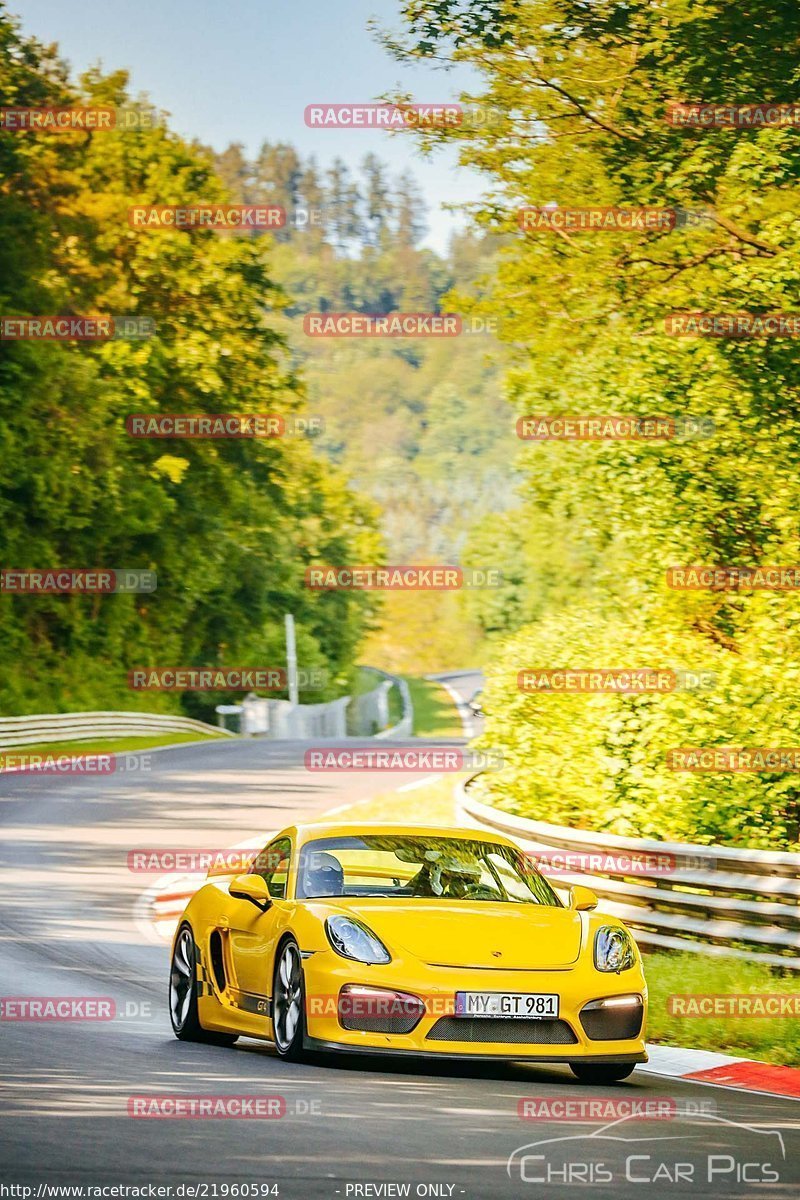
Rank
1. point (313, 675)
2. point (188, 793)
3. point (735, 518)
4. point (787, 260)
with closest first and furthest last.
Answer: point (787, 260)
point (735, 518)
point (188, 793)
point (313, 675)

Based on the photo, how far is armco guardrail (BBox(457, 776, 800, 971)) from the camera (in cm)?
1138

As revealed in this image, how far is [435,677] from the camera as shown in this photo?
5428 inches

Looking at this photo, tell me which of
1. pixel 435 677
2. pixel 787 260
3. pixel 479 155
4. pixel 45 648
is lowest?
pixel 435 677

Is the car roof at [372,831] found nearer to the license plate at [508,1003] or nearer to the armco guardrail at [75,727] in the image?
the license plate at [508,1003]

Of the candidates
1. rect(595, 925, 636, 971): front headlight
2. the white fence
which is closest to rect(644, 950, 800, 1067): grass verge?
rect(595, 925, 636, 971): front headlight

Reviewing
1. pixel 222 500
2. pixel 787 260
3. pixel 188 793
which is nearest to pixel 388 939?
Answer: pixel 787 260

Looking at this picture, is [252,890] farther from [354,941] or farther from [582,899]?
[582,899]

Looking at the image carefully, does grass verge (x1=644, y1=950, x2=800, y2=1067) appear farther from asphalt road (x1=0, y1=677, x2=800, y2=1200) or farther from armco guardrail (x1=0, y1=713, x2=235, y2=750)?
armco guardrail (x1=0, y1=713, x2=235, y2=750)

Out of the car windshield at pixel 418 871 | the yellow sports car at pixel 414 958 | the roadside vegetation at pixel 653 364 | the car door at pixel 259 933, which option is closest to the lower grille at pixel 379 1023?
the yellow sports car at pixel 414 958

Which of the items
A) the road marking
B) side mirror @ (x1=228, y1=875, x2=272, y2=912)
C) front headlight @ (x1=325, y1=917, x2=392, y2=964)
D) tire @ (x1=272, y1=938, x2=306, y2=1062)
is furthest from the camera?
the road marking

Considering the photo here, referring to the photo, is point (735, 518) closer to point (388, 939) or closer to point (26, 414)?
point (388, 939)

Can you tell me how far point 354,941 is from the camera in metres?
8.68

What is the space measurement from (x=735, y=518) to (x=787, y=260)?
415cm

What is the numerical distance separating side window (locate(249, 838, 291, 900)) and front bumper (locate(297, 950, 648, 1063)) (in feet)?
3.21
